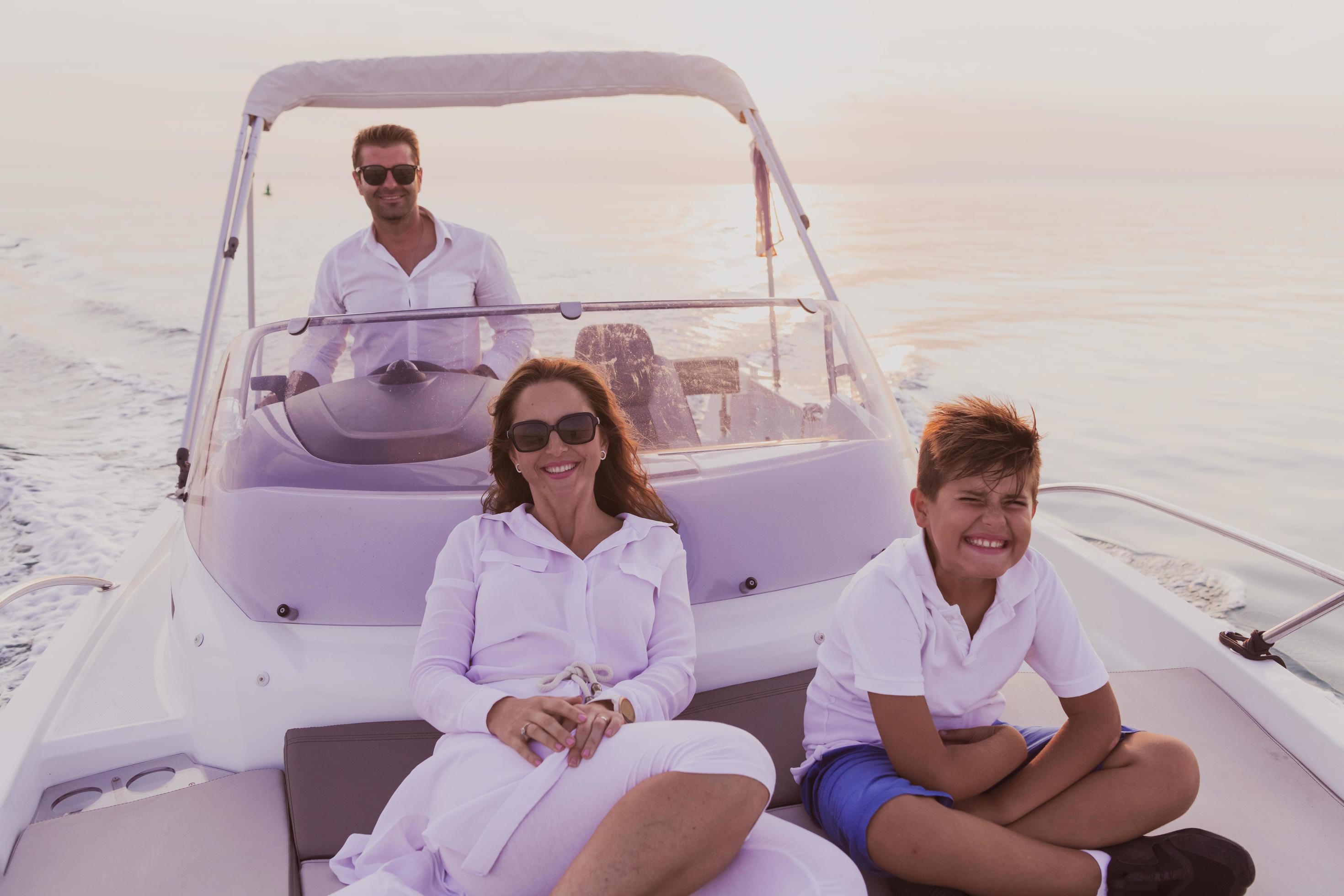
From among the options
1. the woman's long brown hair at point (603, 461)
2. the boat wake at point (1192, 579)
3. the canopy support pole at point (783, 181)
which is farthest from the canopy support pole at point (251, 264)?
the boat wake at point (1192, 579)

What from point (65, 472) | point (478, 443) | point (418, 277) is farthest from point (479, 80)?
point (65, 472)

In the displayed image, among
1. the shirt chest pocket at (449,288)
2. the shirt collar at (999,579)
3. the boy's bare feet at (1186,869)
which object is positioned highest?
the shirt chest pocket at (449,288)

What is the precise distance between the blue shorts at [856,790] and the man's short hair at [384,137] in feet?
7.69

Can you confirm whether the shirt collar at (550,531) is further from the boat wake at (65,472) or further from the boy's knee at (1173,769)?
the boat wake at (65,472)

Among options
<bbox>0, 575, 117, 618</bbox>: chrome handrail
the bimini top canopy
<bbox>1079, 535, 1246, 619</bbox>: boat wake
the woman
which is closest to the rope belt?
the woman

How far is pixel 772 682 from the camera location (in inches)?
83.6

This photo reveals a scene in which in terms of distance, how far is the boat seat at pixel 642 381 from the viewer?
240 cm

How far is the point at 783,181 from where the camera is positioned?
340 centimetres

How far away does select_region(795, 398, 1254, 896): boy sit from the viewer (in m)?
1.49

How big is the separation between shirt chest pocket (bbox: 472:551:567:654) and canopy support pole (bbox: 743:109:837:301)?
192cm

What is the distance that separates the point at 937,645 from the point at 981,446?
35 centimetres

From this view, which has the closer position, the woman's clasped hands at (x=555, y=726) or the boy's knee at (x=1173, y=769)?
the woman's clasped hands at (x=555, y=726)

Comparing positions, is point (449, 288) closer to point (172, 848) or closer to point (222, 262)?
point (222, 262)

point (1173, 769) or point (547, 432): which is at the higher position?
point (547, 432)
